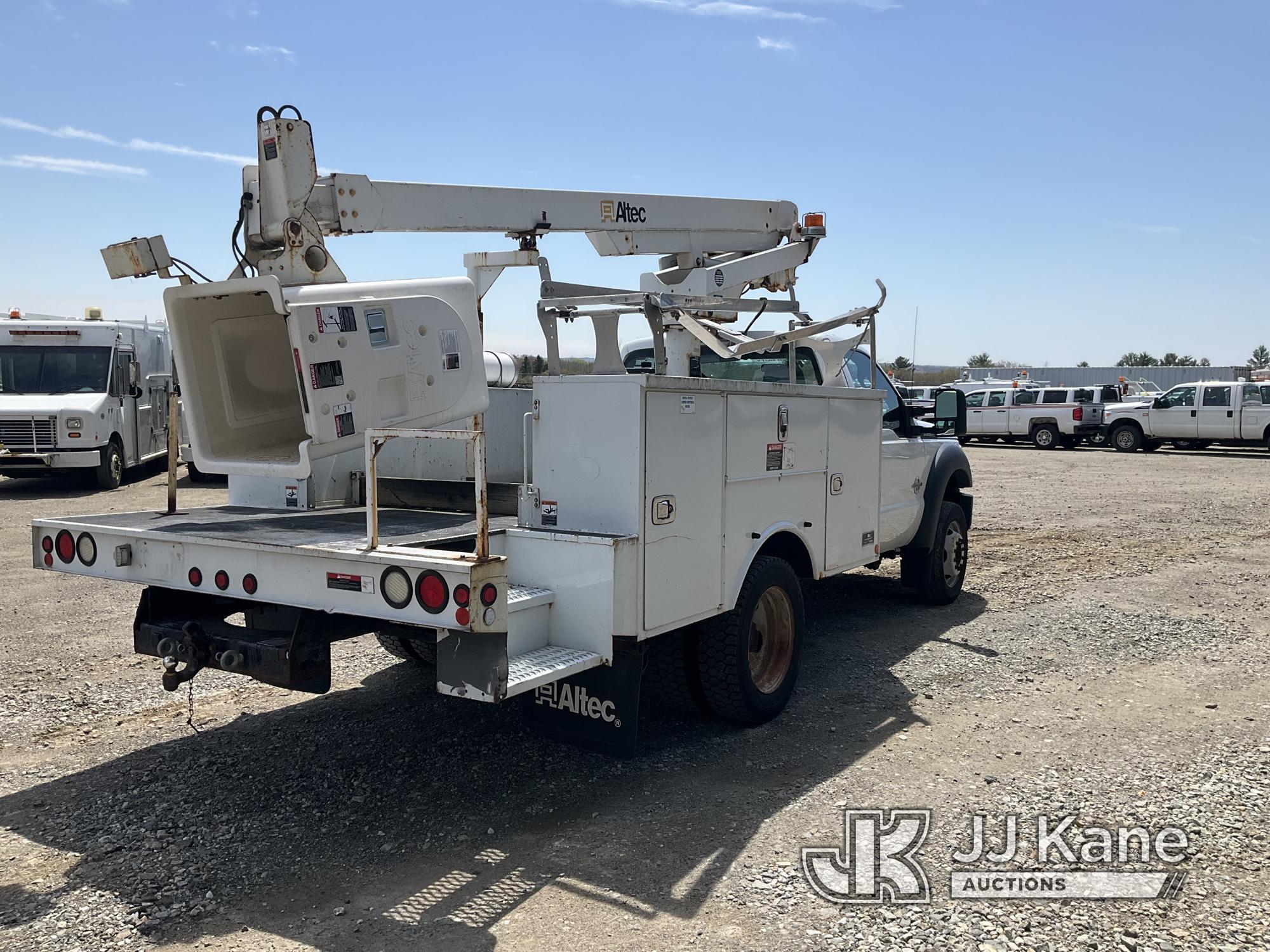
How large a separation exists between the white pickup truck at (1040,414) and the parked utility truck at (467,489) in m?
25.3

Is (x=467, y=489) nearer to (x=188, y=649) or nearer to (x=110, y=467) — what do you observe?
(x=188, y=649)

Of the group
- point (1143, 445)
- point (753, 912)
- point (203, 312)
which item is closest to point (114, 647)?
point (203, 312)

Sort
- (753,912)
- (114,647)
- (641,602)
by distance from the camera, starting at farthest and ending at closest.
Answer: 1. (114,647)
2. (641,602)
3. (753,912)

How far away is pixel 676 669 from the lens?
532 cm

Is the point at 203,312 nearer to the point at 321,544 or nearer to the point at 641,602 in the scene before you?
the point at 321,544

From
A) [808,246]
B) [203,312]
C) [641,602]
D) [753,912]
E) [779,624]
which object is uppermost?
[808,246]

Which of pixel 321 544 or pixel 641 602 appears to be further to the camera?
pixel 641 602

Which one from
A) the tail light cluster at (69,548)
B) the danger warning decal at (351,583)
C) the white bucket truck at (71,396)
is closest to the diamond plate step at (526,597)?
the danger warning decal at (351,583)

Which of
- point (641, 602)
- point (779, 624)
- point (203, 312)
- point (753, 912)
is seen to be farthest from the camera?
point (779, 624)

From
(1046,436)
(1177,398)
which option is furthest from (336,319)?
(1046,436)

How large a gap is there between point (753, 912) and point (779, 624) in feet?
7.37

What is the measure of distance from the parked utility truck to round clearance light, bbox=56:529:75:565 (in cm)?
4

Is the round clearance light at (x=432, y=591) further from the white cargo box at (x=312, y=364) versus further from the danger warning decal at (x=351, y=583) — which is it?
the white cargo box at (x=312, y=364)

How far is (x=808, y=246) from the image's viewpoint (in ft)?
25.0
